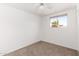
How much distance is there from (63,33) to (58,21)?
0.19 meters

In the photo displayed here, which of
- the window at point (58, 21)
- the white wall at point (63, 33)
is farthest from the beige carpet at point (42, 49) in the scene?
the window at point (58, 21)

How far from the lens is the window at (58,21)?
2.95ft

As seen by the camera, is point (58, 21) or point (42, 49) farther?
point (42, 49)

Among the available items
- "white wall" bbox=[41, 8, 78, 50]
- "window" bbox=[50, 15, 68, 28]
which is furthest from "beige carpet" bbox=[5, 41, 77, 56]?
Result: "window" bbox=[50, 15, 68, 28]

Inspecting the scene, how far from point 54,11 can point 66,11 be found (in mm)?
158

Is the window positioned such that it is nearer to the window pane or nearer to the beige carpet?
the window pane

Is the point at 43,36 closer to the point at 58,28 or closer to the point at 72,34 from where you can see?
the point at 58,28

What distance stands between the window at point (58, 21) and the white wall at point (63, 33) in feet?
0.15

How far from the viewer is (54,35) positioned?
3.30 ft

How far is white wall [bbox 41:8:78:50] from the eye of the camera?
919 mm

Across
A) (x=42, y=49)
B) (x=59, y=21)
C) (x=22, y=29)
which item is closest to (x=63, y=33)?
(x=59, y=21)

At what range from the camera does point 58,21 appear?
2.96 feet

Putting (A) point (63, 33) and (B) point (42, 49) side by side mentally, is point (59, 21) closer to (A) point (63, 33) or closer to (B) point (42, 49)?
(A) point (63, 33)

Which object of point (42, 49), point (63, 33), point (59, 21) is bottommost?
point (42, 49)
